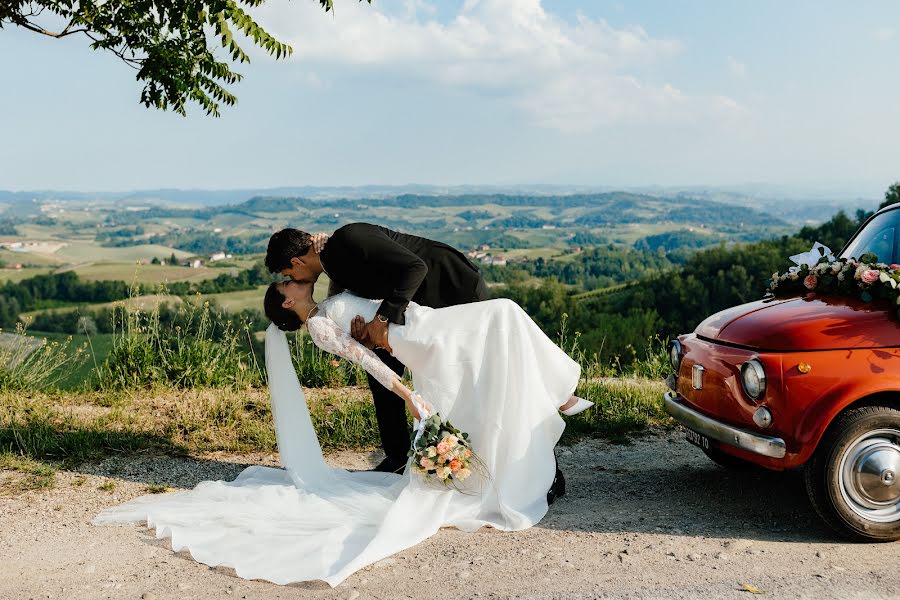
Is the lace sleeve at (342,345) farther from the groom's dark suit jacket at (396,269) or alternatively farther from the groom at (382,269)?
the groom's dark suit jacket at (396,269)

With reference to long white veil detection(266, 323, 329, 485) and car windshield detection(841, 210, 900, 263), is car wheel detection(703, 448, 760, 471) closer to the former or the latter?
car windshield detection(841, 210, 900, 263)

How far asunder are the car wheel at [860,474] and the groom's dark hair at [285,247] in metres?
3.44

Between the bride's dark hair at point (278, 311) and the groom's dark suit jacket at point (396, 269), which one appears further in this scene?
the bride's dark hair at point (278, 311)

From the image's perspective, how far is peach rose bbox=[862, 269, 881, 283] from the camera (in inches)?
177

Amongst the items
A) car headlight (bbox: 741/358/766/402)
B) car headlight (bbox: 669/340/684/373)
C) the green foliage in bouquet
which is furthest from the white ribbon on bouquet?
the green foliage in bouquet

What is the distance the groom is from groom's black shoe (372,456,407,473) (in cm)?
66

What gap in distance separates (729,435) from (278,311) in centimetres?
309

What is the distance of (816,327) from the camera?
174 inches

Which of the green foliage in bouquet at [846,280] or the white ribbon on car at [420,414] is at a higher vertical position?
the green foliage in bouquet at [846,280]

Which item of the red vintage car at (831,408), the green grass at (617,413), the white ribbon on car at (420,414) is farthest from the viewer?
the green grass at (617,413)

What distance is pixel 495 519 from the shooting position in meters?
4.84

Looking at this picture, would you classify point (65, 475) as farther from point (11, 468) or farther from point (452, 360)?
point (452, 360)

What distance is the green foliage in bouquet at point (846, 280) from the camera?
448cm

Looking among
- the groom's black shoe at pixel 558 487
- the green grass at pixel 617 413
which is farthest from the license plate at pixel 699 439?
the green grass at pixel 617 413
